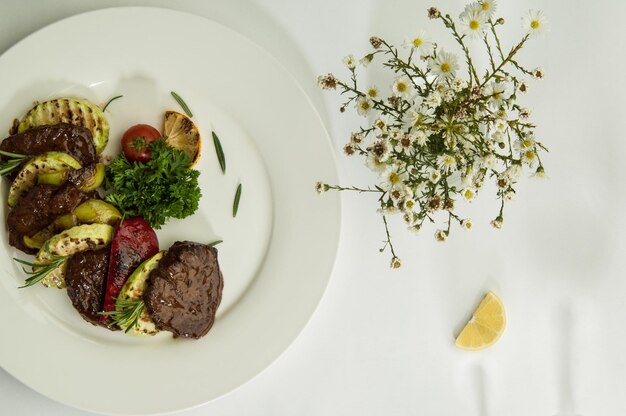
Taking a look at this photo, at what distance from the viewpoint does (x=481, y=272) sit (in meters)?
2.58

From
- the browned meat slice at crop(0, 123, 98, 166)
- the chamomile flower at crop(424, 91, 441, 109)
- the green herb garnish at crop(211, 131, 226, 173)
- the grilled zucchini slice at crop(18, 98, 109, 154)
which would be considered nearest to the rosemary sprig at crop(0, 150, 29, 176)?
the browned meat slice at crop(0, 123, 98, 166)

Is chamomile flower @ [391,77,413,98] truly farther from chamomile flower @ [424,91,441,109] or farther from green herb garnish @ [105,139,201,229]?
green herb garnish @ [105,139,201,229]

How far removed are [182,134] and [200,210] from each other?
12.0 inches

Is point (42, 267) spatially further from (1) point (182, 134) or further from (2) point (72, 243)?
(1) point (182, 134)

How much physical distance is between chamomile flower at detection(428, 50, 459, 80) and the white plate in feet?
2.08

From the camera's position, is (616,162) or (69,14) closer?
(69,14)

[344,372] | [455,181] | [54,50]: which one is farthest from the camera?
[344,372]

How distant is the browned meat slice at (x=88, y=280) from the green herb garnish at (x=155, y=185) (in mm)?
200

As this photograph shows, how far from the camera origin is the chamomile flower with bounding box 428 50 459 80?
178cm

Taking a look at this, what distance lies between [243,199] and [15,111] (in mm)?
918

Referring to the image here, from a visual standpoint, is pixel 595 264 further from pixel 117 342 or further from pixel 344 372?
pixel 117 342

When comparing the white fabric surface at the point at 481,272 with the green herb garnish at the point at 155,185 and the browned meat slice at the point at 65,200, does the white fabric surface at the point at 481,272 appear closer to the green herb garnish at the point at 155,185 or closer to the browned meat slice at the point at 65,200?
the green herb garnish at the point at 155,185

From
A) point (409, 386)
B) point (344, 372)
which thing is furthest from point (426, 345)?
point (344, 372)

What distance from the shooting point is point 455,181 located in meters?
2.04
